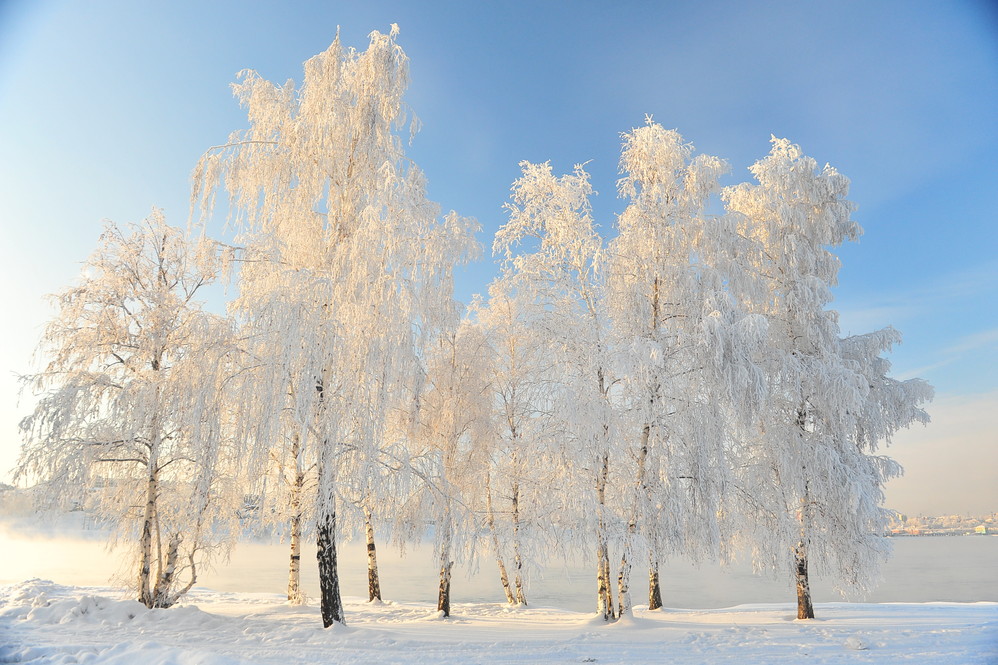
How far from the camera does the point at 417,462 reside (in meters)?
10.9

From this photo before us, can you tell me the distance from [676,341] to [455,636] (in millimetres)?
7046

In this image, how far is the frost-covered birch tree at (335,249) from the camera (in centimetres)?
904

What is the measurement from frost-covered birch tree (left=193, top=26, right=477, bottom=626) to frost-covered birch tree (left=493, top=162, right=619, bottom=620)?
1.83 metres

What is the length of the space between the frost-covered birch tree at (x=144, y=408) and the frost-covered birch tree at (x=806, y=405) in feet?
36.0

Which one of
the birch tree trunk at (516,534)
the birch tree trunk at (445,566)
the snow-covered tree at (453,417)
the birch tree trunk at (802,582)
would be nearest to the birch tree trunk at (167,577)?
the snow-covered tree at (453,417)

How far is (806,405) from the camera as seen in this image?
12.6 metres

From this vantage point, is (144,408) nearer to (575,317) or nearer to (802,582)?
→ (575,317)

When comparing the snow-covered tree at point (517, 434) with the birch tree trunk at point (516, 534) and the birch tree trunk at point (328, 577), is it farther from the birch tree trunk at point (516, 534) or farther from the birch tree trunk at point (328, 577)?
the birch tree trunk at point (328, 577)

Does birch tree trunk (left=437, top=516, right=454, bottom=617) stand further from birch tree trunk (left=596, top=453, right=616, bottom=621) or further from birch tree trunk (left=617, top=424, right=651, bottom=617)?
birch tree trunk (left=617, top=424, right=651, bottom=617)

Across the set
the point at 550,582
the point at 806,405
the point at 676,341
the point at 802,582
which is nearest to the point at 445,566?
the point at 676,341

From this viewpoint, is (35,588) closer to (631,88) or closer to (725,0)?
(631,88)

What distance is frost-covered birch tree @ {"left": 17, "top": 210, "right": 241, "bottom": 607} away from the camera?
9.83 metres

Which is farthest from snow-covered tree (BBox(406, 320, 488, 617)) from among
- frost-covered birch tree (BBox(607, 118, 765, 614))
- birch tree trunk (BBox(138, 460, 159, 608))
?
birch tree trunk (BBox(138, 460, 159, 608))

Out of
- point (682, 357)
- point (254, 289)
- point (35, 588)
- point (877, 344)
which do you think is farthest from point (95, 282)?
point (877, 344)
